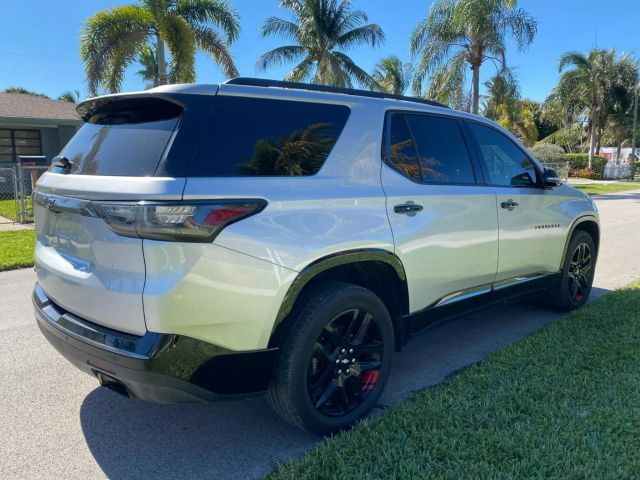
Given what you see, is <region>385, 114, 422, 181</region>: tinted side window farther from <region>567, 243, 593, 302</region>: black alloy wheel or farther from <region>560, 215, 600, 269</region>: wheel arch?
<region>567, 243, 593, 302</region>: black alloy wheel

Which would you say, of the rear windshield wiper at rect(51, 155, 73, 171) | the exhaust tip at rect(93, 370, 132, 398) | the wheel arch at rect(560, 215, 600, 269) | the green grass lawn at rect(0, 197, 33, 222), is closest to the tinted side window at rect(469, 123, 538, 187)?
the wheel arch at rect(560, 215, 600, 269)

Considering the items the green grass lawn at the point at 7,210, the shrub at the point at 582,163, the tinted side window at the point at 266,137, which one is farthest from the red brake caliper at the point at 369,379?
the shrub at the point at 582,163

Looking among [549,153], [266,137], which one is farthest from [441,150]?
[549,153]

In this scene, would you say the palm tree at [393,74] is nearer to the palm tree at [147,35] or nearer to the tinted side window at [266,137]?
the palm tree at [147,35]

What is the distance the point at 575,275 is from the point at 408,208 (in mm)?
2889

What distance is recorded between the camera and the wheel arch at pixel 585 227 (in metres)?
5.06

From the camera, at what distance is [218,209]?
96.5 inches

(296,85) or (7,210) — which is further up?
(296,85)

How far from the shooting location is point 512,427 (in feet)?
9.82

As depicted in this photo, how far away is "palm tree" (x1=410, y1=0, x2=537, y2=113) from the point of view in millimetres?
20984

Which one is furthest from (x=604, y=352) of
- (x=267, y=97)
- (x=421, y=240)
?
(x=267, y=97)

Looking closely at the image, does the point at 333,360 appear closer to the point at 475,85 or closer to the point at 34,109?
the point at 475,85

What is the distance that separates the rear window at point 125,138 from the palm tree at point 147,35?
1367 centimetres

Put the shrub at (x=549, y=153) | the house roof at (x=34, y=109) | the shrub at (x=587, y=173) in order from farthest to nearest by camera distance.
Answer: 1. the shrub at (x=549, y=153)
2. the shrub at (x=587, y=173)
3. the house roof at (x=34, y=109)
